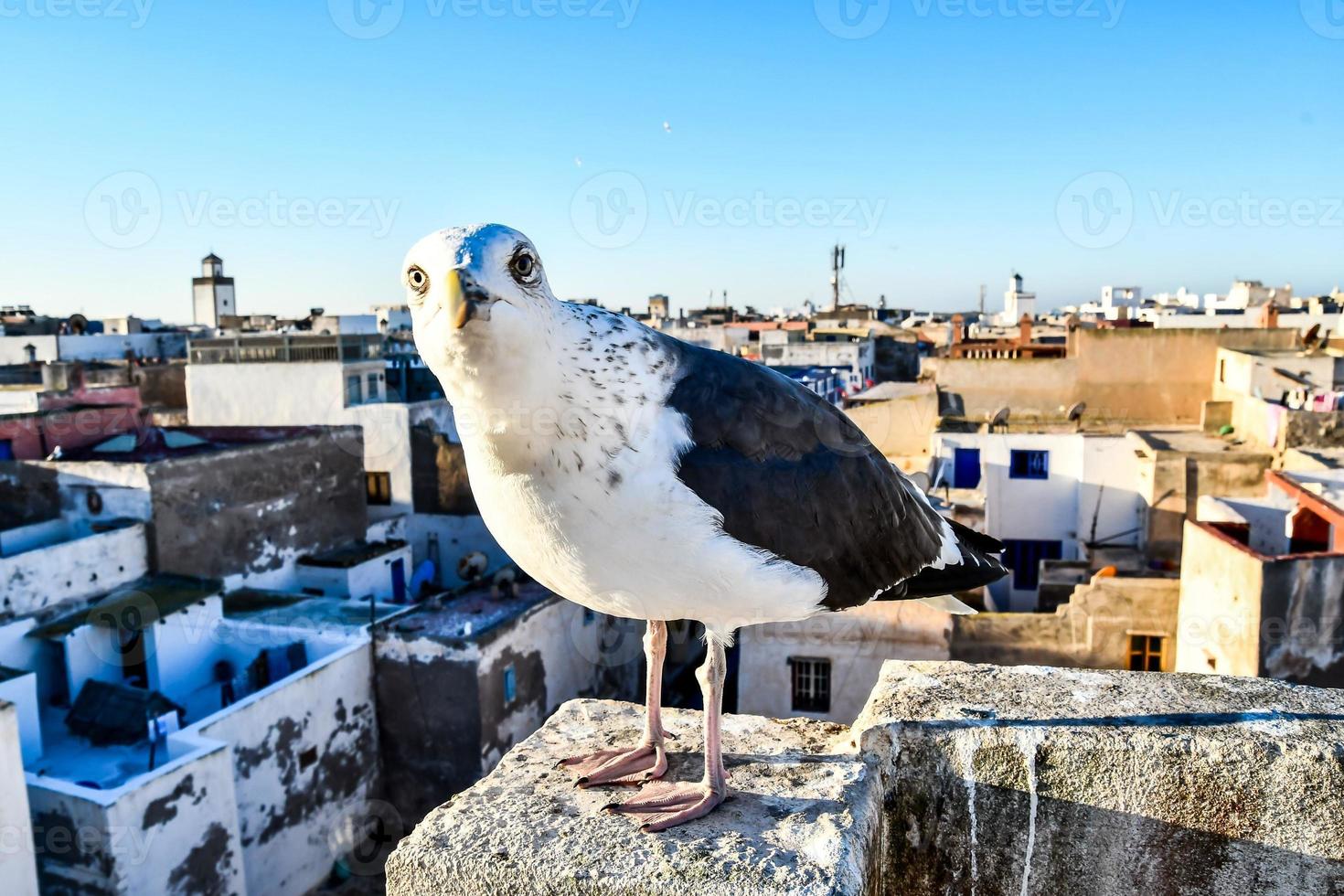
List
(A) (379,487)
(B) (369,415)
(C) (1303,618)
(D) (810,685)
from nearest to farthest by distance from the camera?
(C) (1303,618) < (D) (810,685) < (A) (379,487) < (B) (369,415)

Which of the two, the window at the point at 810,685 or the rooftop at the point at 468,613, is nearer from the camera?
the window at the point at 810,685

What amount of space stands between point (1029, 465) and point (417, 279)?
59.9 ft

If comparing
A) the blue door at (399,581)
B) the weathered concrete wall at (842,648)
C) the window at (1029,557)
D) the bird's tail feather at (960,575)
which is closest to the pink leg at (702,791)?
the bird's tail feather at (960,575)

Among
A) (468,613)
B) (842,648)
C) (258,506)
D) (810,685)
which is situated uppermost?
(258,506)

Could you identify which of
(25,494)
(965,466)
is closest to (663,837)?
(965,466)

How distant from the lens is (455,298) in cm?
224

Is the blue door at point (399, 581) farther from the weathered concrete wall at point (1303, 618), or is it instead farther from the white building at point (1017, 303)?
the white building at point (1017, 303)

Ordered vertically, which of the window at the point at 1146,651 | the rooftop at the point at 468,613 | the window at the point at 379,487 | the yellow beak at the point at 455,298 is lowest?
the rooftop at the point at 468,613

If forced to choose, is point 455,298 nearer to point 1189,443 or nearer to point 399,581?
point 399,581

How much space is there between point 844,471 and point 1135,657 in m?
11.1

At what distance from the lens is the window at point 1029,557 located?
63.0 ft

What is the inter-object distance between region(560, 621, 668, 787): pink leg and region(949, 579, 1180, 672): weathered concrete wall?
10070 mm

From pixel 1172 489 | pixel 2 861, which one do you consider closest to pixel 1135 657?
pixel 1172 489

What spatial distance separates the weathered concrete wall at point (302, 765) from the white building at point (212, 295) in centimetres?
3958
